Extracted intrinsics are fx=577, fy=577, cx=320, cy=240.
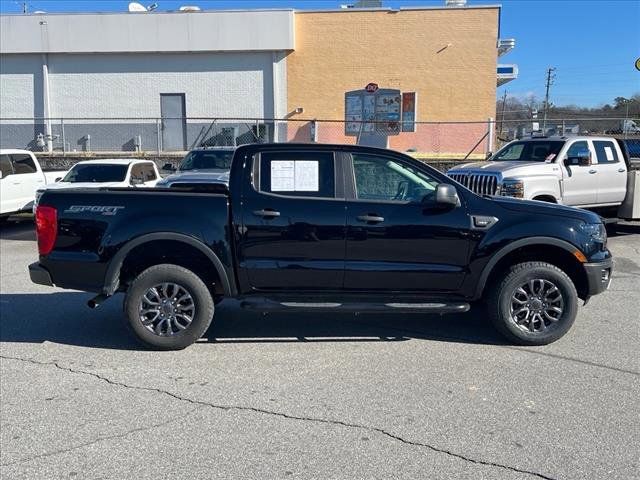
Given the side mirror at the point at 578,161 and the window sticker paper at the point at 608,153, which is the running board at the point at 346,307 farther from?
the window sticker paper at the point at 608,153

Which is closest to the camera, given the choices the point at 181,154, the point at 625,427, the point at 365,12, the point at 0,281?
the point at 625,427

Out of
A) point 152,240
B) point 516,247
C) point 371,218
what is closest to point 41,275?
point 152,240

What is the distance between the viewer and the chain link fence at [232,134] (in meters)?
23.0

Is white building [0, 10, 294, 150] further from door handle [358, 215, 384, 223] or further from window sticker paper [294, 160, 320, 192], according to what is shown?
door handle [358, 215, 384, 223]

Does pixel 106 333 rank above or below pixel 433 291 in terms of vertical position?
below

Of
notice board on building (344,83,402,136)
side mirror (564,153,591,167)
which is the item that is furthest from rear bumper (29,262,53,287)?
notice board on building (344,83,402,136)

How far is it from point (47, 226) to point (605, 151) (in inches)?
410

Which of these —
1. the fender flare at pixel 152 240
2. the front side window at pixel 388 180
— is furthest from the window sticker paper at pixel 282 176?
the fender flare at pixel 152 240

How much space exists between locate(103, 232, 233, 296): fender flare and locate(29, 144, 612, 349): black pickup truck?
1cm

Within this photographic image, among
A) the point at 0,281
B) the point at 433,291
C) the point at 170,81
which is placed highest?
the point at 170,81

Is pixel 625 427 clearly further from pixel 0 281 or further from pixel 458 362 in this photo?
pixel 0 281

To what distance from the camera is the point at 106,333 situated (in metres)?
5.86

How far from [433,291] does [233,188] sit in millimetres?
2044

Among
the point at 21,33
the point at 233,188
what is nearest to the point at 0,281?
the point at 233,188
